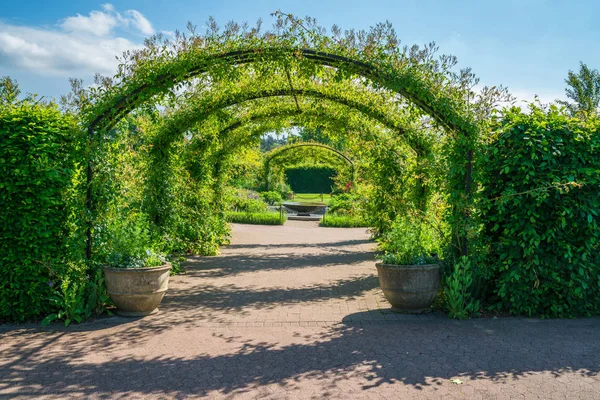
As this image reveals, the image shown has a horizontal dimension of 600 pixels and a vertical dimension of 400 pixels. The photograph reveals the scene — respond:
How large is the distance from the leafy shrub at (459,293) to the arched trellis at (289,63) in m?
0.45

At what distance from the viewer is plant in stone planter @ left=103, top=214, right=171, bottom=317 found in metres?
5.72

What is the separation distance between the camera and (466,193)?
20.3 feet

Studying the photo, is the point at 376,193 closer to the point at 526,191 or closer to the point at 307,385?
the point at 526,191

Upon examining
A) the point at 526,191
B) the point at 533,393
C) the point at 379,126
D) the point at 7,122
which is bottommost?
the point at 533,393

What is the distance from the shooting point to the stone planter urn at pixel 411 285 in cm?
579

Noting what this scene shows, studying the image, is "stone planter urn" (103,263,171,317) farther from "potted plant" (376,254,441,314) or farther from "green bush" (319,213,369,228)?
"green bush" (319,213,369,228)

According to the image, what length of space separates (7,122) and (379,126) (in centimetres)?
658

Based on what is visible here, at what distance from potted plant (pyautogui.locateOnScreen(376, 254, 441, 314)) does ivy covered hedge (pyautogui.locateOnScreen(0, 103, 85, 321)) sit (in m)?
3.71

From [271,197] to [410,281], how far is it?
19.8m

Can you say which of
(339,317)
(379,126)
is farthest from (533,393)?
(379,126)

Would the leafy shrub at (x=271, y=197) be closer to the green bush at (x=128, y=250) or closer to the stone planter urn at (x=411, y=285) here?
the green bush at (x=128, y=250)

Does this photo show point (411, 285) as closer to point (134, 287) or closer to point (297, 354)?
point (297, 354)

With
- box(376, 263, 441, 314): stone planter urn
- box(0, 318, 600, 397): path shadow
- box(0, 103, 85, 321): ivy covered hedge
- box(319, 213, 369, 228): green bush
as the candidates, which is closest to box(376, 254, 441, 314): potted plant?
box(376, 263, 441, 314): stone planter urn

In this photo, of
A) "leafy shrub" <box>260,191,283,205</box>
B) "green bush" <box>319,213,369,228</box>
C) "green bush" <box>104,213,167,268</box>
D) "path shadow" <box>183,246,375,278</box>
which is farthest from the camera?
"leafy shrub" <box>260,191,283,205</box>
